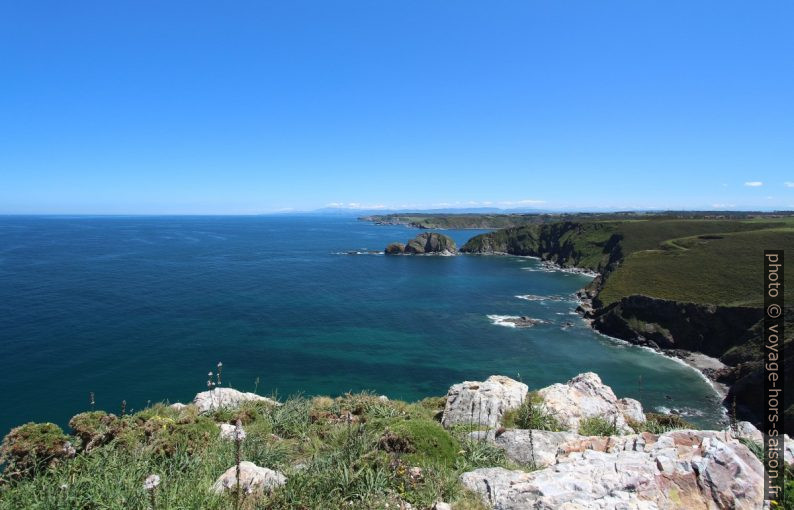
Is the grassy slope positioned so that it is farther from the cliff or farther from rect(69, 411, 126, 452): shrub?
rect(69, 411, 126, 452): shrub

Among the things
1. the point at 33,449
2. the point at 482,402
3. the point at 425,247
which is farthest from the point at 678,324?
the point at 425,247

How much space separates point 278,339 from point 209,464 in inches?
2287

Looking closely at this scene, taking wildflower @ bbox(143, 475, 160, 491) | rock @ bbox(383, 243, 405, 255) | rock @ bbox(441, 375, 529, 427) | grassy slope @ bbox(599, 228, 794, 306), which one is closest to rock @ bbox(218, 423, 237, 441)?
wildflower @ bbox(143, 475, 160, 491)

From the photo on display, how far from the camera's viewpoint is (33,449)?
921cm

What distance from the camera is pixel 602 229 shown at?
166 meters

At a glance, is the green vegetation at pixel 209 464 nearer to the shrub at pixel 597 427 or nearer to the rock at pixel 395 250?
the shrub at pixel 597 427

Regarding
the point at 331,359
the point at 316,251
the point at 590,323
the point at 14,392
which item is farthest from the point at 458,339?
the point at 316,251

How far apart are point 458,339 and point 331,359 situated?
72.9ft

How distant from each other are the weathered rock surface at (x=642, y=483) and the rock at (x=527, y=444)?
3434 millimetres

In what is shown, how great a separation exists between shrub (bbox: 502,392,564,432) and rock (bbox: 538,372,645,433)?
0.61m

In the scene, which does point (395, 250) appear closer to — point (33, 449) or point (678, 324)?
point (678, 324)

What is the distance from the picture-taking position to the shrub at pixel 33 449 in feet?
29.8

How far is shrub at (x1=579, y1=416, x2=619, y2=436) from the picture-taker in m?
15.5

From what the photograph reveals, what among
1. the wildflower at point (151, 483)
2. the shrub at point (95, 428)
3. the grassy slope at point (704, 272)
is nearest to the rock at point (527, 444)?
the wildflower at point (151, 483)
